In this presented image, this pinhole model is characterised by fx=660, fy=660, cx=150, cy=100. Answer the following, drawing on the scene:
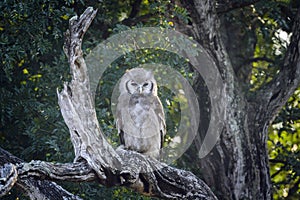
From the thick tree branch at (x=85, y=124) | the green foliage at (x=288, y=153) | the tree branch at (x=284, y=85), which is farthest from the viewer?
the green foliage at (x=288, y=153)

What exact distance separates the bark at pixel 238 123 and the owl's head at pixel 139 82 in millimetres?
871

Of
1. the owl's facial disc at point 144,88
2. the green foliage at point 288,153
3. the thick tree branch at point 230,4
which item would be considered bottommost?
the green foliage at point 288,153

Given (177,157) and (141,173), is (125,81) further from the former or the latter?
(141,173)

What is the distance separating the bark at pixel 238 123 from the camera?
6.87 metres

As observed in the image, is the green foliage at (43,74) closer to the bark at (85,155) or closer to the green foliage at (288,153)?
the bark at (85,155)

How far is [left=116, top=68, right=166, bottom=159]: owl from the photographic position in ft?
20.4

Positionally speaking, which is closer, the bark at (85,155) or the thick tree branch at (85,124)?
the bark at (85,155)

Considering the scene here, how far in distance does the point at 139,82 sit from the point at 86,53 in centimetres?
68

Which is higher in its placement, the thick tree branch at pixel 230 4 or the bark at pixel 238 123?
the thick tree branch at pixel 230 4

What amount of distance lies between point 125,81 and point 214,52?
1106 mm

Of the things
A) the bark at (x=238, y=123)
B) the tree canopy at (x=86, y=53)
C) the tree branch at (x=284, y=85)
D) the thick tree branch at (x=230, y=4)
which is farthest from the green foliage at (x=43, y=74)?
the tree branch at (x=284, y=85)

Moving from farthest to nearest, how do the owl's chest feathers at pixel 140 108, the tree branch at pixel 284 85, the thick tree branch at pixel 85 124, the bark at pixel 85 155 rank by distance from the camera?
the tree branch at pixel 284 85
the owl's chest feathers at pixel 140 108
the thick tree branch at pixel 85 124
the bark at pixel 85 155

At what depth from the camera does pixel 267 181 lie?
691cm

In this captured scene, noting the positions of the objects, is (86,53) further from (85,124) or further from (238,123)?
(85,124)
